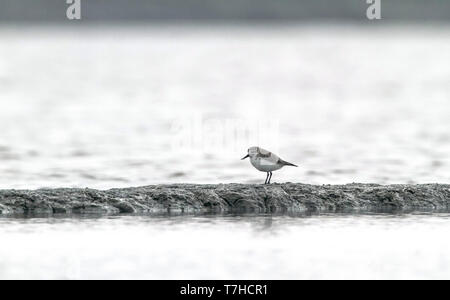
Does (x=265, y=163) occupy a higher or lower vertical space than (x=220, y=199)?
higher

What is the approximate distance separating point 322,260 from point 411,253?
69cm

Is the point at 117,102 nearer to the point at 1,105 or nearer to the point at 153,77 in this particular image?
the point at 1,105

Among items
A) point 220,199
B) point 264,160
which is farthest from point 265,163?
point 220,199

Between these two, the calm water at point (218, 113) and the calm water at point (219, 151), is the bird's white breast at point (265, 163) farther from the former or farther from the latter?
the calm water at point (218, 113)

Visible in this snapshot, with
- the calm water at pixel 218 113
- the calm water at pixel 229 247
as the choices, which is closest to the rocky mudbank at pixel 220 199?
the calm water at pixel 229 247

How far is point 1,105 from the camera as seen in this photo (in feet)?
91.2

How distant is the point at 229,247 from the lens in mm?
9844

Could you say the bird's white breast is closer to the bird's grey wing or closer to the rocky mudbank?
the bird's grey wing

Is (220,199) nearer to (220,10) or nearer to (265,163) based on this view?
(265,163)

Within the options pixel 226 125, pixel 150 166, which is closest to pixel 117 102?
pixel 226 125

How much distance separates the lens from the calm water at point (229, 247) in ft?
29.7

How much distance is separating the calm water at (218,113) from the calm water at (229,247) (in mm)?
2714

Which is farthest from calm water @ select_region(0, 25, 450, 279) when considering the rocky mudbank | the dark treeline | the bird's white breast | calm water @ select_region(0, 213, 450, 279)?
the dark treeline

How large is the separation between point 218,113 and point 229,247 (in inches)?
640
